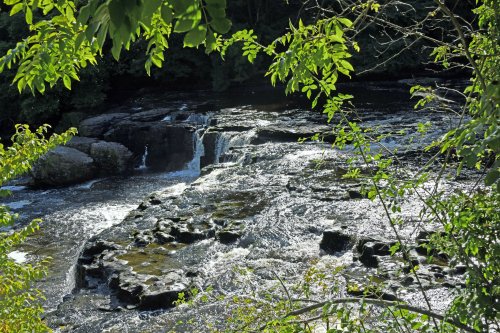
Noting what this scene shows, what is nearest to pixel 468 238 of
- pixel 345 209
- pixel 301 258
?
pixel 301 258

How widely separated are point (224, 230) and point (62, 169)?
8.79 metres

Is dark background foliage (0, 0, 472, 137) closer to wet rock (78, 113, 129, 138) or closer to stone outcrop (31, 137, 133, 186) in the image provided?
Result: wet rock (78, 113, 129, 138)

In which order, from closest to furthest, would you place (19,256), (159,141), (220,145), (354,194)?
(354,194)
(19,256)
(220,145)
(159,141)

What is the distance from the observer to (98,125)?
1980cm

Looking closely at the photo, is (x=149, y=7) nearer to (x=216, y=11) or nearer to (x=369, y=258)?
(x=216, y=11)

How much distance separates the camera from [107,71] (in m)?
25.2

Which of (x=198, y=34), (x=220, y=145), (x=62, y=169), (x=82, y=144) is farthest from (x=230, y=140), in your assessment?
(x=198, y=34)

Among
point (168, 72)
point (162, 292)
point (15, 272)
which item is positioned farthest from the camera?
point (168, 72)

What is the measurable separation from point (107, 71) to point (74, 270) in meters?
17.0

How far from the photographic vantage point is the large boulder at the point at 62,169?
1639cm

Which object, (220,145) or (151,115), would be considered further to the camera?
(151,115)

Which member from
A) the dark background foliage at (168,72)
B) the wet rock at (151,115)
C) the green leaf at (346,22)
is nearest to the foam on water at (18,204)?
the wet rock at (151,115)

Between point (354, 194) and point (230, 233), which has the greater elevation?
point (354, 194)

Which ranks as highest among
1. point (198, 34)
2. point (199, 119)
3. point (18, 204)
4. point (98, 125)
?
point (198, 34)
